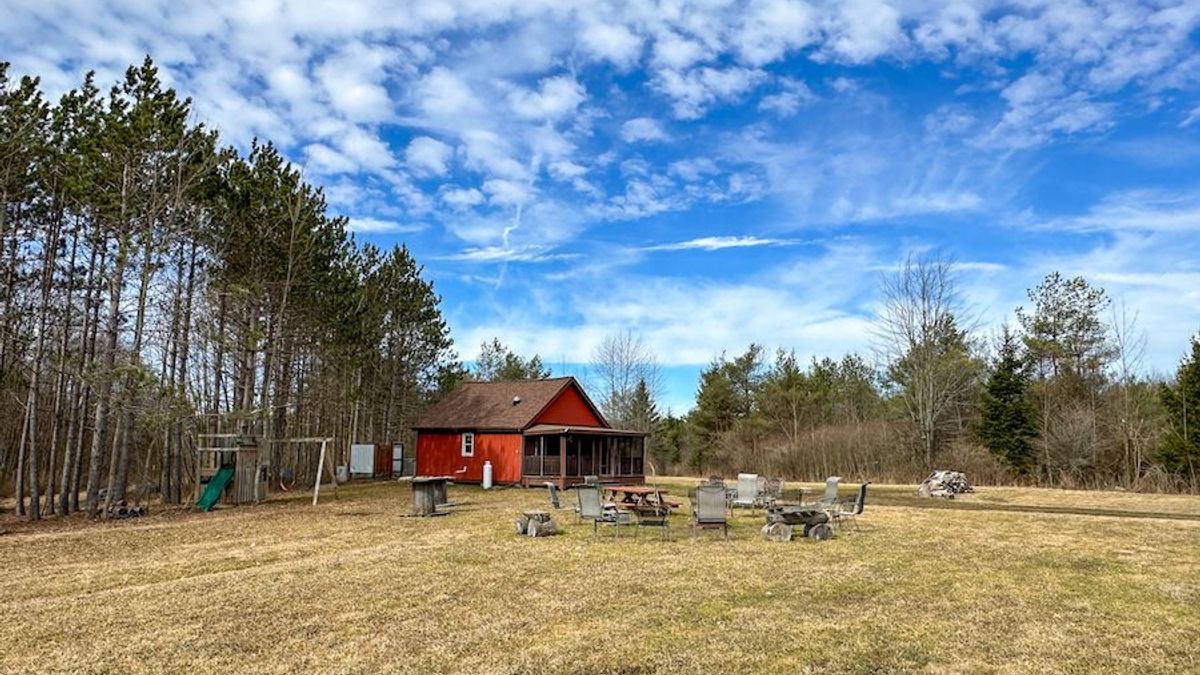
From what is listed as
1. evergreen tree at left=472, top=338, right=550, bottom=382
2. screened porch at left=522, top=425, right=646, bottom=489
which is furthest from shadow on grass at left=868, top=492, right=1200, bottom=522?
evergreen tree at left=472, top=338, right=550, bottom=382

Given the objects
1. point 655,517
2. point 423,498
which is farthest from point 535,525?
point 423,498

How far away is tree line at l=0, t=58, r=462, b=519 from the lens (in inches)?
611

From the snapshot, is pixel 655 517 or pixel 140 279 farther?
pixel 140 279

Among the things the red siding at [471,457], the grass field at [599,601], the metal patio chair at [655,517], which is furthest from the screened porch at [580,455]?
the grass field at [599,601]

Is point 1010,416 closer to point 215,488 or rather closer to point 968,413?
point 968,413

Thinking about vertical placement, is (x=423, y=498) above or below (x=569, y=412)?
below

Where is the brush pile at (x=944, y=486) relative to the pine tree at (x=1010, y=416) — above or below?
below

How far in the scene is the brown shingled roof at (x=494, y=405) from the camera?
1074 inches

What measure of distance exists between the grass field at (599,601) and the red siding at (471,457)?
12999 millimetres

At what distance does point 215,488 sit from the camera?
59.3ft

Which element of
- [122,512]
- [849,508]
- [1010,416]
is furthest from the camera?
[1010,416]

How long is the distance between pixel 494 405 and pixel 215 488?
1200cm

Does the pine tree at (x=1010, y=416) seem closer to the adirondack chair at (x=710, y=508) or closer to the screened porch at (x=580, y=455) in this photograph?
the screened porch at (x=580, y=455)

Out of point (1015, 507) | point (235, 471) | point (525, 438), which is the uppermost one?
point (525, 438)
